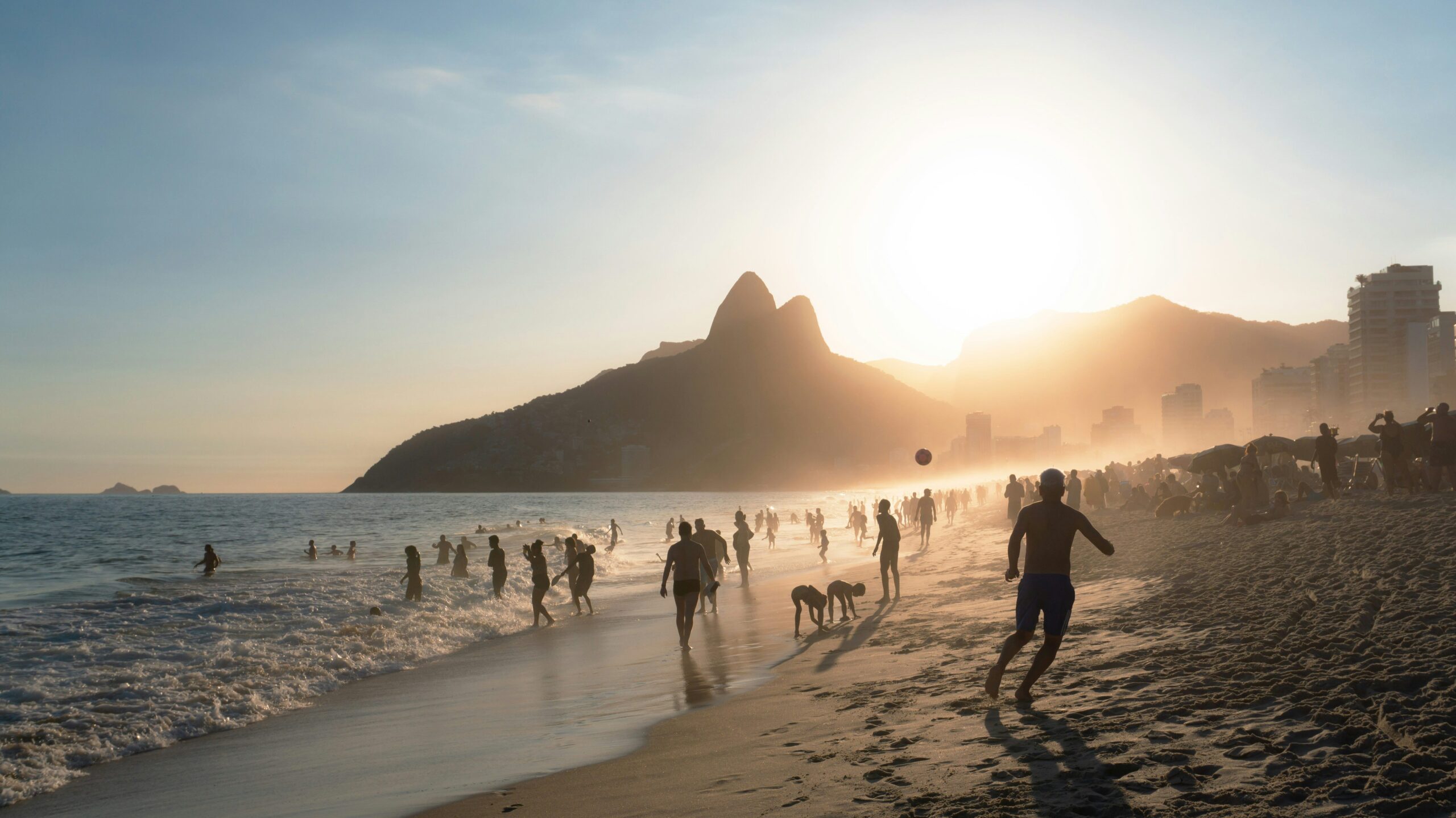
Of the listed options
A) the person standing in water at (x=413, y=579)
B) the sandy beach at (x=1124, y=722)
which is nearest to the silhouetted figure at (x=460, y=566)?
the person standing in water at (x=413, y=579)

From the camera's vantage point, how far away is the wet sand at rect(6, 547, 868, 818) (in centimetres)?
581

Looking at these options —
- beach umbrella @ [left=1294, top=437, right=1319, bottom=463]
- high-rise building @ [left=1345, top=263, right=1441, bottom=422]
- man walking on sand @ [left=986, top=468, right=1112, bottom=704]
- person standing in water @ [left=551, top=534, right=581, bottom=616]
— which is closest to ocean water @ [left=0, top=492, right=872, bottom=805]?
person standing in water @ [left=551, top=534, right=581, bottom=616]

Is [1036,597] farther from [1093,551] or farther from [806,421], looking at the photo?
[806,421]

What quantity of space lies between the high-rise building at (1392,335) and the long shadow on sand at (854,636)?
567 feet

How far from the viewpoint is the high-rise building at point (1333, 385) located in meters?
162

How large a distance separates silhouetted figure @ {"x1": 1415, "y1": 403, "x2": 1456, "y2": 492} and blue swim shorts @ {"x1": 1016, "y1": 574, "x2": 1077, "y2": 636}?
1463 centimetres

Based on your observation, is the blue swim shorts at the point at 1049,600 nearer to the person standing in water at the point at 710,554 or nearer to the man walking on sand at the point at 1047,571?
the man walking on sand at the point at 1047,571

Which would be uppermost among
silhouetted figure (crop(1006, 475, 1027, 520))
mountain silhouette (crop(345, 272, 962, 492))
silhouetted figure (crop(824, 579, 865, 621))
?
mountain silhouette (crop(345, 272, 962, 492))

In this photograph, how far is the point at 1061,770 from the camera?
173 inches

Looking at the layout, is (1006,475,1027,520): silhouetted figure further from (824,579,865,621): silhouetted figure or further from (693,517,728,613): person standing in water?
(824,579,865,621): silhouetted figure

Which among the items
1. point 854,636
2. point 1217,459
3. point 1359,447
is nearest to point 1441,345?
point 1359,447

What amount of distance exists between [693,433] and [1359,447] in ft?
516

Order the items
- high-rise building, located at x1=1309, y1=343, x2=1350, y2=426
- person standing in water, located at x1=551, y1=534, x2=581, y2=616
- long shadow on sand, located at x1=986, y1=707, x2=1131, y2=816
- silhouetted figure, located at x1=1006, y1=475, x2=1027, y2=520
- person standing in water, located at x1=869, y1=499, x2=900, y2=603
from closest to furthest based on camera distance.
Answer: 1. long shadow on sand, located at x1=986, y1=707, x2=1131, y2=816
2. person standing in water, located at x1=869, y1=499, x2=900, y2=603
3. person standing in water, located at x1=551, y1=534, x2=581, y2=616
4. silhouetted figure, located at x1=1006, y1=475, x2=1027, y2=520
5. high-rise building, located at x1=1309, y1=343, x2=1350, y2=426

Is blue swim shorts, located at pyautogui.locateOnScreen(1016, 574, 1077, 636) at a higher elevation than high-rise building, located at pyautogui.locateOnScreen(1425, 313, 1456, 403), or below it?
below
